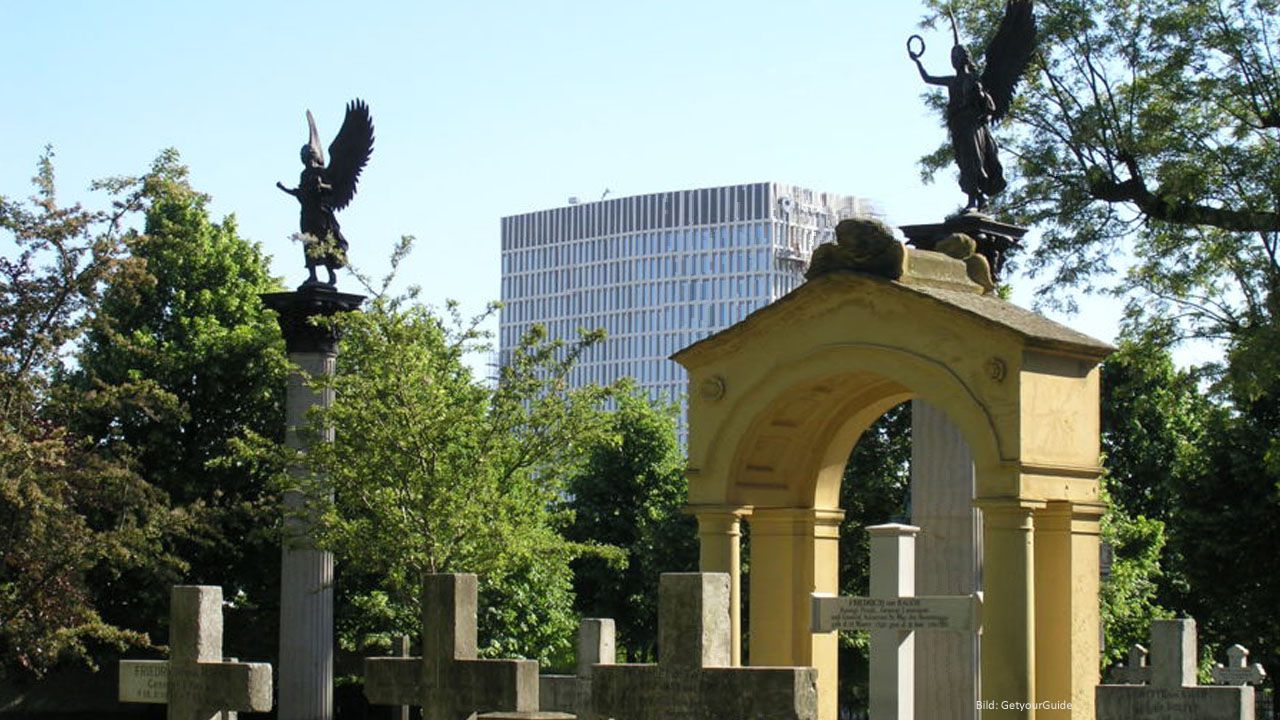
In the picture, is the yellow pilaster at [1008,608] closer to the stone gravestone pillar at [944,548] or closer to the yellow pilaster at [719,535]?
the stone gravestone pillar at [944,548]

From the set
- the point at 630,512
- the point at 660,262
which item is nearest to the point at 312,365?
the point at 630,512

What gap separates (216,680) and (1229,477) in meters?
28.2

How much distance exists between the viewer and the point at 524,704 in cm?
1261

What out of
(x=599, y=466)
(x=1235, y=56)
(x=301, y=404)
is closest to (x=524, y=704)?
(x=1235, y=56)

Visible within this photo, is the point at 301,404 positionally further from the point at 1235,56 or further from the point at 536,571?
the point at 1235,56

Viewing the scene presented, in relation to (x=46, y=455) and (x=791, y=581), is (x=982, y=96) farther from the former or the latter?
(x=46, y=455)

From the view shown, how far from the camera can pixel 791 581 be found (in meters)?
18.0

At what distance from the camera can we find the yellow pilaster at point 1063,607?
1592 centimetres

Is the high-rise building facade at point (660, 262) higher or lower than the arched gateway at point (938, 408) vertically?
higher

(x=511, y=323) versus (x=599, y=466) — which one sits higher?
(x=511, y=323)

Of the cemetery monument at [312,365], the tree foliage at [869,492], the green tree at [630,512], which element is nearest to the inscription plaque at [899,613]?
the cemetery monument at [312,365]

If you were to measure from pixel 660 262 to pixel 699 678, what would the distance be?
504 feet

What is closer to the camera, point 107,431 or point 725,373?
point 725,373

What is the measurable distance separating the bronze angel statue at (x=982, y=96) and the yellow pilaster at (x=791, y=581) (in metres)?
3.35
